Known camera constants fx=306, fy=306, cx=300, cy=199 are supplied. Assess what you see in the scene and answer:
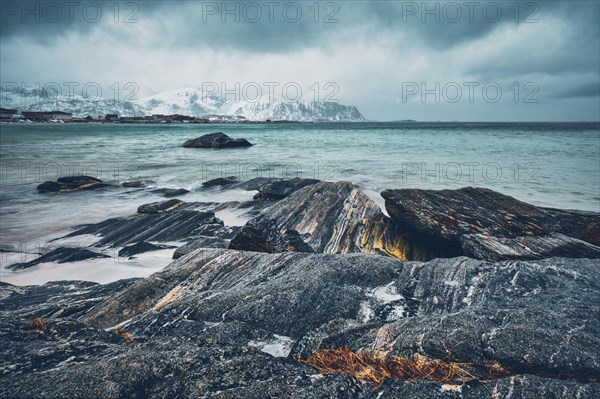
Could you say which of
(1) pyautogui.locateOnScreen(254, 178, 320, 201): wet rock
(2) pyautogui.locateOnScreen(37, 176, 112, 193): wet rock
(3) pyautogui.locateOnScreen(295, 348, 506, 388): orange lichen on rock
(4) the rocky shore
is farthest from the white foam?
(2) pyautogui.locateOnScreen(37, 176, 112, 193): wet rock

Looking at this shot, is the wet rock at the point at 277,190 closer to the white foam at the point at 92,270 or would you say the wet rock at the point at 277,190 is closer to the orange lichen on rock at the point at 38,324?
the white foam at the point at 92,270

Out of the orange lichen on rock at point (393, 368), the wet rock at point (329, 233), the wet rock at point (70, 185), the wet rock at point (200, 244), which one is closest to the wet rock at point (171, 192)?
the wet rock at point (70, 185)

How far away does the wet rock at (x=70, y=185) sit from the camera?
622 inches

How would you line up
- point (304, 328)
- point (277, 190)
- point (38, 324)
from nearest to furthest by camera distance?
point (38, 324) → point (304, 328) → point (277, 190)

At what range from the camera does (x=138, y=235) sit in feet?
29.5

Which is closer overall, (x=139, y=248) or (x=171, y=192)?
(x=139, y=248)

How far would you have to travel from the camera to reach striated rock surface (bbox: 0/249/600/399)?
2.74 metres

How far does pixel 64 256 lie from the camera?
298 inches

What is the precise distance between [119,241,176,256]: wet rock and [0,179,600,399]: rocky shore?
36.0 inches

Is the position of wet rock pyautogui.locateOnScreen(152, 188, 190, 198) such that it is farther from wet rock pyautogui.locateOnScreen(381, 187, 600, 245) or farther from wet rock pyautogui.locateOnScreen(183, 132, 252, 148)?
wet rock pyautogui.locateOnScreen(183, 132, 252, 148)

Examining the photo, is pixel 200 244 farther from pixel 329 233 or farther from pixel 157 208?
pixel 157 208

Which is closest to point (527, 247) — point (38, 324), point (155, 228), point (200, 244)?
point (200, 244)

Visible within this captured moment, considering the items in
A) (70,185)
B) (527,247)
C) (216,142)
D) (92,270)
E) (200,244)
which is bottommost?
(92,270)

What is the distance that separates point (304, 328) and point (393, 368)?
1162mm
